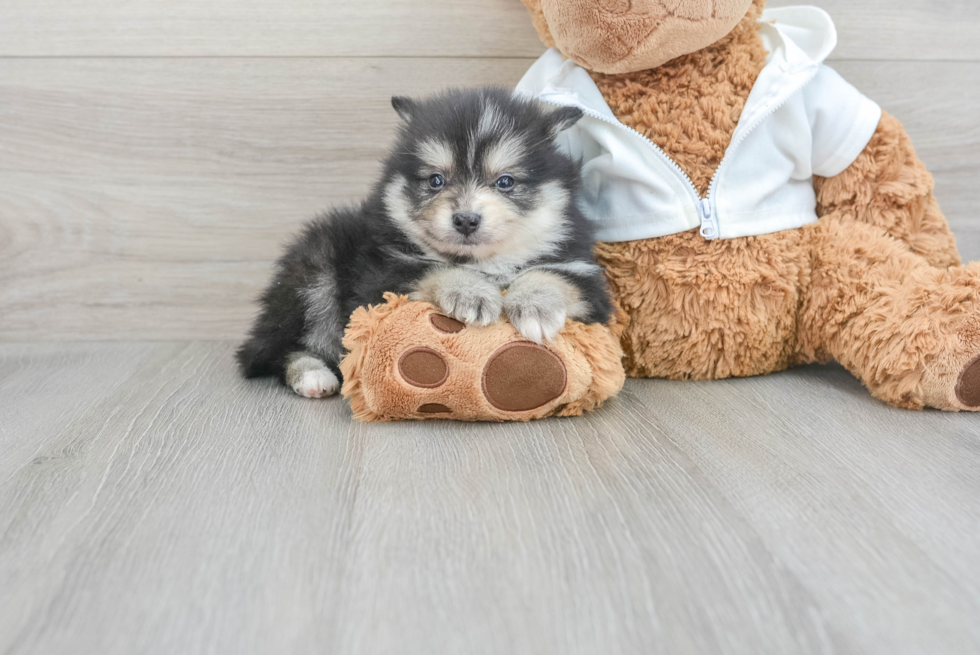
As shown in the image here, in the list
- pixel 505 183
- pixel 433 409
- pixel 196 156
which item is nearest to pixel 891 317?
pixel 505 183

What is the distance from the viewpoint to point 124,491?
130 centimetres

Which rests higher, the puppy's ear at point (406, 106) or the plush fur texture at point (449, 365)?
the puppy's ear at point (406, 106)

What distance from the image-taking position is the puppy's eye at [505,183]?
1640mm

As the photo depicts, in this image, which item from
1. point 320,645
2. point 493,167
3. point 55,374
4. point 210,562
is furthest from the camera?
point 55,374

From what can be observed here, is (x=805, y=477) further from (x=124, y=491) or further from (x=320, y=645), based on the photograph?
(x=124, y=491)

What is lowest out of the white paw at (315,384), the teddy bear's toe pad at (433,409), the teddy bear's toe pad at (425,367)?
the white paw at (315,384)

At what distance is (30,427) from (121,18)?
135 centimetres

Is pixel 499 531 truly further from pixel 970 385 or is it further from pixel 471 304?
pixel 970 385

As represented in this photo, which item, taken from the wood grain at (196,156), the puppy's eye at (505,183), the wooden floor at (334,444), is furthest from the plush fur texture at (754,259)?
the wood grain at (196,156)

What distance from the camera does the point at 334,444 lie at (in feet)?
4.98

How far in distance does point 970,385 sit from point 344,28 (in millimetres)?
1997

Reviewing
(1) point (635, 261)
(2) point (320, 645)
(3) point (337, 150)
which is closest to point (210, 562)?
(2) point (320, 645)

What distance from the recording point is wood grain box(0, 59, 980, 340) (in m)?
2.27

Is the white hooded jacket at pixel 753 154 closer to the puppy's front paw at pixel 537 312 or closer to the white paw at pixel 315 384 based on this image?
the puppy's front paw at pixel 537 312
